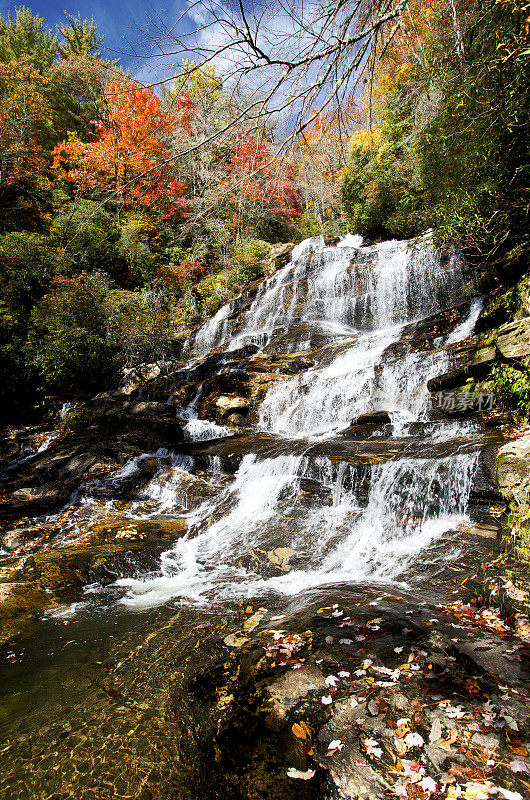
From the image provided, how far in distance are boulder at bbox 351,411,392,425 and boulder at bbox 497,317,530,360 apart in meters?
2.48

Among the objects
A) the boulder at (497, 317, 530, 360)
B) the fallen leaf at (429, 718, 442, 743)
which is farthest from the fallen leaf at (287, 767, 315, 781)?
the boulder at (497, 317, 530, 360)

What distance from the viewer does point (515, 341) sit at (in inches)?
230

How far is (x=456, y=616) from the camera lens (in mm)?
3148

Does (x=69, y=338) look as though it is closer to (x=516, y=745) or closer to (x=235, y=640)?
(x=235, y=640)

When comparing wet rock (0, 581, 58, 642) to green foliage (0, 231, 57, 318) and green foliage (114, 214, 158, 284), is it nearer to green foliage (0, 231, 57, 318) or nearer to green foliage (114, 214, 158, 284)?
green foliage (0, 231, 57, 318)

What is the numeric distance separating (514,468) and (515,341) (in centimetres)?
264

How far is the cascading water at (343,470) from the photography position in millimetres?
4699

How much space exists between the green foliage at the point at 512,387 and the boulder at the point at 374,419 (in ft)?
6.94

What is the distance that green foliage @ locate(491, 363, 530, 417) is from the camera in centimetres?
555

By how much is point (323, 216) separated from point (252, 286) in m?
13.9

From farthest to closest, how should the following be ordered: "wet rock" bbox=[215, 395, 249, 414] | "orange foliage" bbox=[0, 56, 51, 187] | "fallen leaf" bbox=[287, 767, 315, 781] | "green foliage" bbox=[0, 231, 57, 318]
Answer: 1. "orange foliage" bbox=[0, 56, 51, 187]
2. "green foliage" bbox=[0, 231, 57, 318]
3. "wet rock" bbox=[215, 395, 249, 414]
4. "fallen leaf" bbox=[287, 767, 315, 781]

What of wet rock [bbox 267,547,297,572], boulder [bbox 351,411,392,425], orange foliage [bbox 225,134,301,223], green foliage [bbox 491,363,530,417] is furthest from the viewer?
boulder [bbox 351,411,392,425]

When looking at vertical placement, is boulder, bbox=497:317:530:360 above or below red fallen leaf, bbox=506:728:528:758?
above

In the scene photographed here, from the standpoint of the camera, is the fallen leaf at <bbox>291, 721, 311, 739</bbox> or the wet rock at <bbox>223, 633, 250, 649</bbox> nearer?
the fallen leaf at <bbox>291, 721, 311, 739</bbox>
